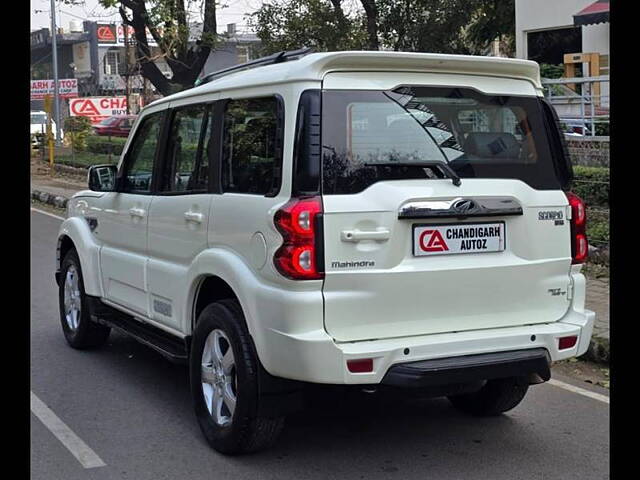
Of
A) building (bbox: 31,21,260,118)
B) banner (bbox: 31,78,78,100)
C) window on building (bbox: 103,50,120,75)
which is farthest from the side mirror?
window on building (bbox: 103,50,120,75)

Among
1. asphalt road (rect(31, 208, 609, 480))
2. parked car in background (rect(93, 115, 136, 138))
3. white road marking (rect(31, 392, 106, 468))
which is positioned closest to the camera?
asphalt road (rect(31, 208, 609, 480))

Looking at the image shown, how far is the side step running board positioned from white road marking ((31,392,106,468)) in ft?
2.32

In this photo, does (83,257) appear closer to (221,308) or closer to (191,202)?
(191,202)

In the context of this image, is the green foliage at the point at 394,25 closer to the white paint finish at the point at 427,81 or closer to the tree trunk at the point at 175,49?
the tree trunk at the point at 175,49

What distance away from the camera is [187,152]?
5734mm

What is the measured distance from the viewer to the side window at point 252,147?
4.72 meters

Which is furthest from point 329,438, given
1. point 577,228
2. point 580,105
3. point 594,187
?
point 580,105

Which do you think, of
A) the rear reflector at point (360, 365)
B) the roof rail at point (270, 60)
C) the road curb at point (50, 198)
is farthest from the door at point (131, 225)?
the road curb at point (50, 198)

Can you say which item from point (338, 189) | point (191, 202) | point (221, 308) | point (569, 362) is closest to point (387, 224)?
point (338, 189)

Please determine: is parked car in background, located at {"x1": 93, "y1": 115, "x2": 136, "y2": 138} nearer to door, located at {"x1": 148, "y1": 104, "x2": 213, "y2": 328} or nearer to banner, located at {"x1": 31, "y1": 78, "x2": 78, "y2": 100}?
banner, located at {"x1": 31, "y1": 78, "x2": 78, "y2": 100}

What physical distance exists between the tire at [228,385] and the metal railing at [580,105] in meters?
9.59

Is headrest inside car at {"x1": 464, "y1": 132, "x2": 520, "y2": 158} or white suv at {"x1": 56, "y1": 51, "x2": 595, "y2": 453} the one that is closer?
white suv at {"x1": 56, "y1": 51, "x2": 595, "y2": 453}

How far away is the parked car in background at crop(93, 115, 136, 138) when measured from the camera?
35.1 m

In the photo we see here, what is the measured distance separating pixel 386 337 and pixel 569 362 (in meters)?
3.01
